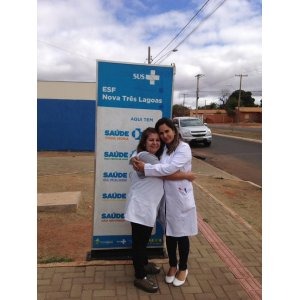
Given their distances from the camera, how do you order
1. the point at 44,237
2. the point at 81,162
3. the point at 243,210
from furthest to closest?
1. the point at 81,162
2. the point at 243,210
3. the point at 44,237

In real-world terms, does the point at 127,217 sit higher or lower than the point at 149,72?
lower

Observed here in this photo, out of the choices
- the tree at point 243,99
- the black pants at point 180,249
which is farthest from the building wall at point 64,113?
the tree at point 243,99

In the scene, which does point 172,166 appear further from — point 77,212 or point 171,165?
point 77,212

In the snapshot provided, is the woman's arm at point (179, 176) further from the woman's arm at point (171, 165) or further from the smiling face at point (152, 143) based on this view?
the smiling face at point (152, 143)

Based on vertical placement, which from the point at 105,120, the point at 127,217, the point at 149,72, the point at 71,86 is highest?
the point at 71,86

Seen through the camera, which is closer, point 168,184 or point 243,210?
point 168,184

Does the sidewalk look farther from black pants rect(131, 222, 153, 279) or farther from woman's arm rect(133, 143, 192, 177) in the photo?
woman's arm rect(133, 143, 192, 177)

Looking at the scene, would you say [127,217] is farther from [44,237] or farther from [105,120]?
[44,237]

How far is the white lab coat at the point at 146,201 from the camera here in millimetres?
3377

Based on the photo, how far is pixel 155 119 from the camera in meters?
3.97

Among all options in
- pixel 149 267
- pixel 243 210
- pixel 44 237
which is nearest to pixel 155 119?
pixel 149 267

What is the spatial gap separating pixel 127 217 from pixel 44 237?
6.50ft

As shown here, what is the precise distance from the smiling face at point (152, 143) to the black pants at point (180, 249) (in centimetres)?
91

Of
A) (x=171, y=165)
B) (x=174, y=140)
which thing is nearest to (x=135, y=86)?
(x=174, y=140)
